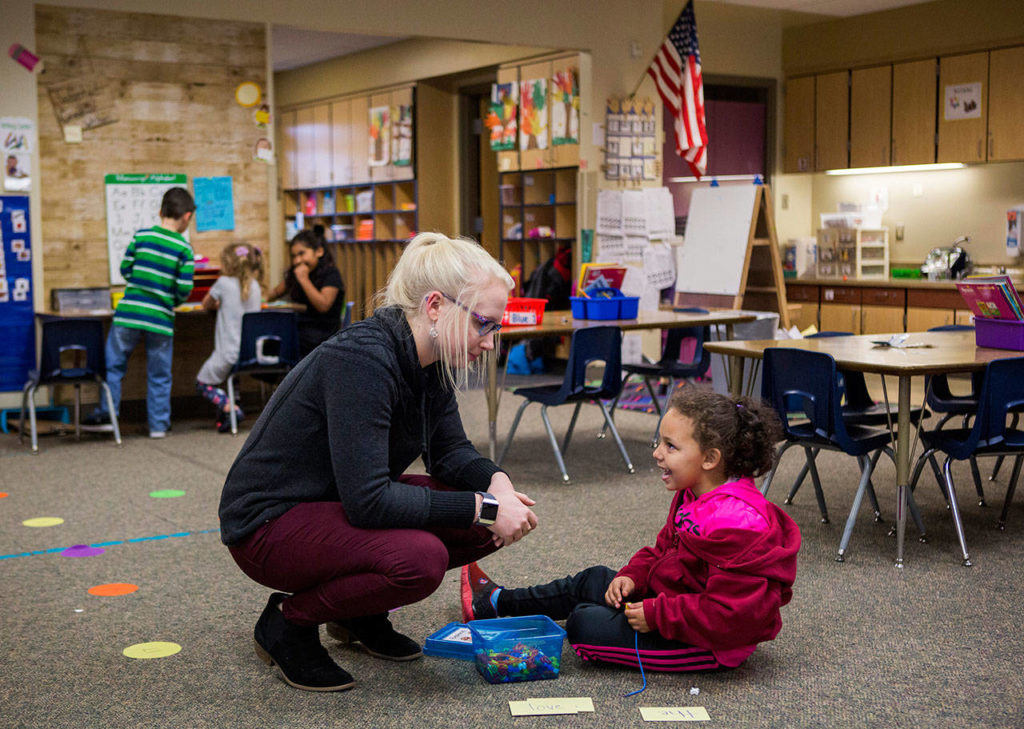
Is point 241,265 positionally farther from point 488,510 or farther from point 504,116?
point 488,510

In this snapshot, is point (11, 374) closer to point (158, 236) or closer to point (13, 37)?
point (158, 236)

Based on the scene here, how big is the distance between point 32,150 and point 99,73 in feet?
2.41

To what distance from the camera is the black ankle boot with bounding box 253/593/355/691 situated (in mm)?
2857

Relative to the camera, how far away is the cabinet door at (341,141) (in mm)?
12336

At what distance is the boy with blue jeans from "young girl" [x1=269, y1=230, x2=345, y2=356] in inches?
29.7

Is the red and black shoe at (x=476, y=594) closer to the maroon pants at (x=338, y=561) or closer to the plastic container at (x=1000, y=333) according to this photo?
the maroon pants at (x=338, y=561)

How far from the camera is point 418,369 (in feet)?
8.90

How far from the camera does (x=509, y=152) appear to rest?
1004 cm

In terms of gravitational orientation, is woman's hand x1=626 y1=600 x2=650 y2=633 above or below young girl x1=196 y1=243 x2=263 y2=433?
below

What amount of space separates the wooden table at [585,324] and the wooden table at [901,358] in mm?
961

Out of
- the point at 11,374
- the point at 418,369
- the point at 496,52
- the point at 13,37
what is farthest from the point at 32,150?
the point at 418,369

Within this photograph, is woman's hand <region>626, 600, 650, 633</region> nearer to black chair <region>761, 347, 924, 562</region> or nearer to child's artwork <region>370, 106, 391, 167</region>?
black chair <region>761, 347, 924, 562</region>

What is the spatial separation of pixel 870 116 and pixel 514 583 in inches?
302

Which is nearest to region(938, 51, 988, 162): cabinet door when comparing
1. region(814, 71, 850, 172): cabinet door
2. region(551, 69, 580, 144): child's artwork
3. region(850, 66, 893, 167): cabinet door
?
region(850, 66, 893, 167): cabinet door
